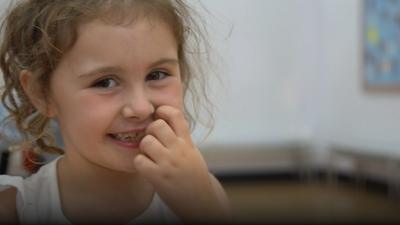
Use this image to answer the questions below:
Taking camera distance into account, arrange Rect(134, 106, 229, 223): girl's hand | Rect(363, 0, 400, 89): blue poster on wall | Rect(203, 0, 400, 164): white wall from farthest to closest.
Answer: Rect(203, 0, 400, 164): white wall
Rect(363, 0, 400, 89): blue poster on wall
Rect(134, 106, 229, 223): girl's hand

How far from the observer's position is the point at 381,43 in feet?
11.7

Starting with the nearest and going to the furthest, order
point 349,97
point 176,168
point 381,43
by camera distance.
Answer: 1. point 176,168
2. point 381,43
3. point 349,97

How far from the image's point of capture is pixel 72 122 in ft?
1.52

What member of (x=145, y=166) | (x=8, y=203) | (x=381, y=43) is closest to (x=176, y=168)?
(x=145, y=166)

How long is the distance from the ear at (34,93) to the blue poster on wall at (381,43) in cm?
328

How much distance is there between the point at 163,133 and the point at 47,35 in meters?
0.14

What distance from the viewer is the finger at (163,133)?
1.45 feet

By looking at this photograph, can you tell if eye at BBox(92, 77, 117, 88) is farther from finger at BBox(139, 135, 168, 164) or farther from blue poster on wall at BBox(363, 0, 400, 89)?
blue poster on wall at BBox(363, 0, 400, 89)

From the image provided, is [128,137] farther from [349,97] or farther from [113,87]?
[349,97]

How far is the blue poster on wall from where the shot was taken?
345 cm

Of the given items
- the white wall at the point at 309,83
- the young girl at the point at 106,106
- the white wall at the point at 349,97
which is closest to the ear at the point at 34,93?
the young girl at the point at 106,106

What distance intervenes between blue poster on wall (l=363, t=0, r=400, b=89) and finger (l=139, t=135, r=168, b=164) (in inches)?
129

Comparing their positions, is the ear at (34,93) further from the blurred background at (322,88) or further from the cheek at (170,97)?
the blurred background at (322,88)

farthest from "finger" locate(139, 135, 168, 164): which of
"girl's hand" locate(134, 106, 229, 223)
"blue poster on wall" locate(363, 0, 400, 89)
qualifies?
"blue poster on wall" locate(363, 0, 400, 89)
